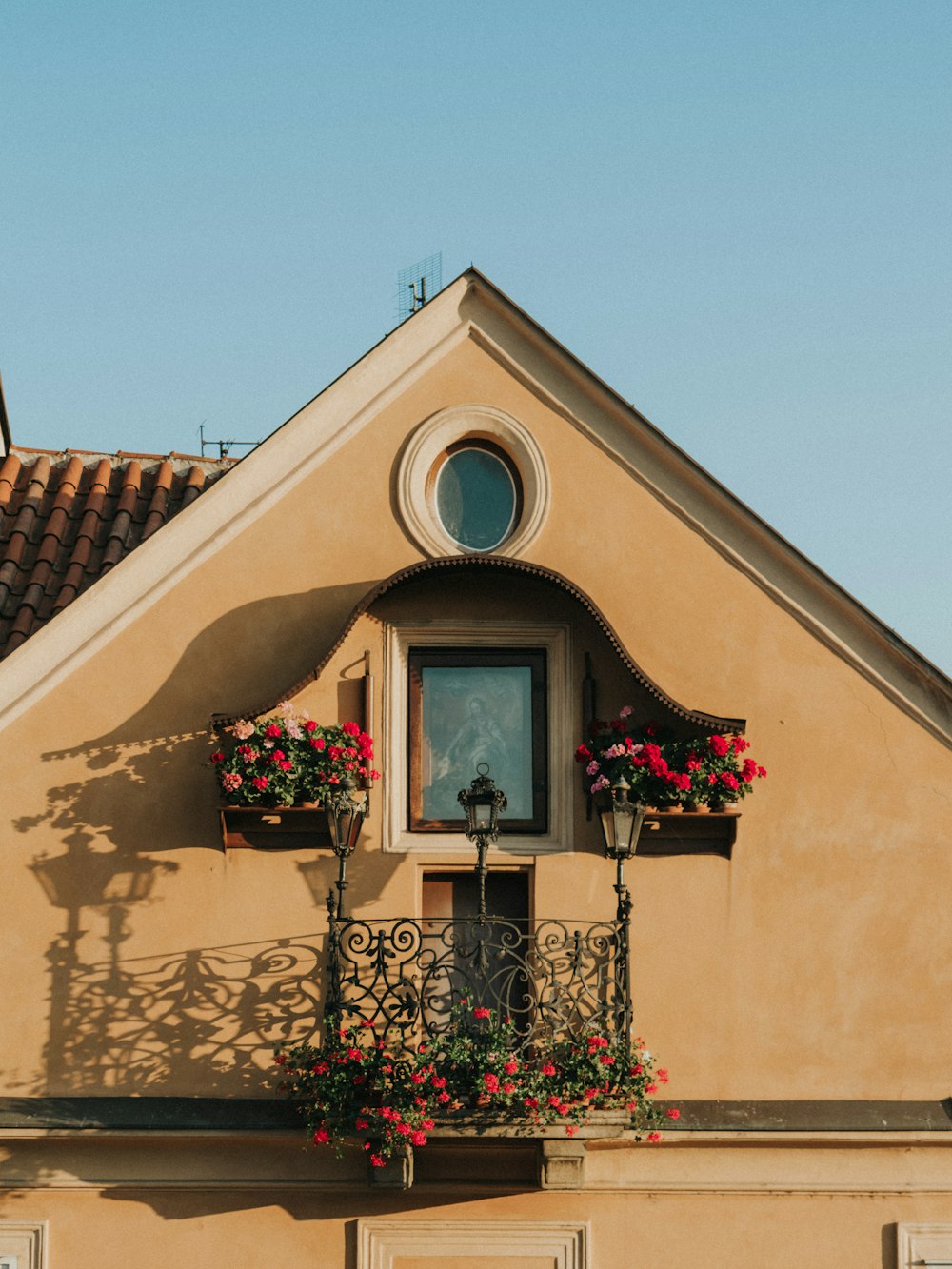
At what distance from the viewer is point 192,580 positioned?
12805 millimetres

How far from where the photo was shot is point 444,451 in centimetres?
1323

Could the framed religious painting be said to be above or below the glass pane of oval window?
below

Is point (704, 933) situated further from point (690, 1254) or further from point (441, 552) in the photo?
point (441, 552)

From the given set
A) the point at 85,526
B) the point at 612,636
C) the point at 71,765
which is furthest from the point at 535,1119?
the point at 85,526

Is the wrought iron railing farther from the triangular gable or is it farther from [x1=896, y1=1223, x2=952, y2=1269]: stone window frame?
the triangular gable

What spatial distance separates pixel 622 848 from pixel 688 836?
81cm

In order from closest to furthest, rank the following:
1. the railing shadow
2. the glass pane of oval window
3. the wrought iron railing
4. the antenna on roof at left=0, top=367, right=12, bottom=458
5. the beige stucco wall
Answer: the wrought iron railing < the railing shadow < the beige stucco wall < the glass pane of oval window < the antenna on roof at left=0, top=367, right=12, bottom=458

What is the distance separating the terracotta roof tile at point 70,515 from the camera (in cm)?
1332

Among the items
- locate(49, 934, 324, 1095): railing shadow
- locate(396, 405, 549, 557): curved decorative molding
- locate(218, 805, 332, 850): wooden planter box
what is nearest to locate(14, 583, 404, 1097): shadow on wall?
locate(49, 934, 324, 1095): railing shadow

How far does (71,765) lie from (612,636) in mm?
3750

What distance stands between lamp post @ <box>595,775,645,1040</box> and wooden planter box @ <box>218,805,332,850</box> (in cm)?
192

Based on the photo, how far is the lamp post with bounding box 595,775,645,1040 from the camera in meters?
11.8

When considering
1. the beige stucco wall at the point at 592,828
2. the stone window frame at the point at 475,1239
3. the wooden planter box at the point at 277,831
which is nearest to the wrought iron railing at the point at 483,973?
the beige stucco wall at the point at 592,828

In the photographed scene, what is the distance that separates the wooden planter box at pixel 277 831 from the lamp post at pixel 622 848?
1.92 m
